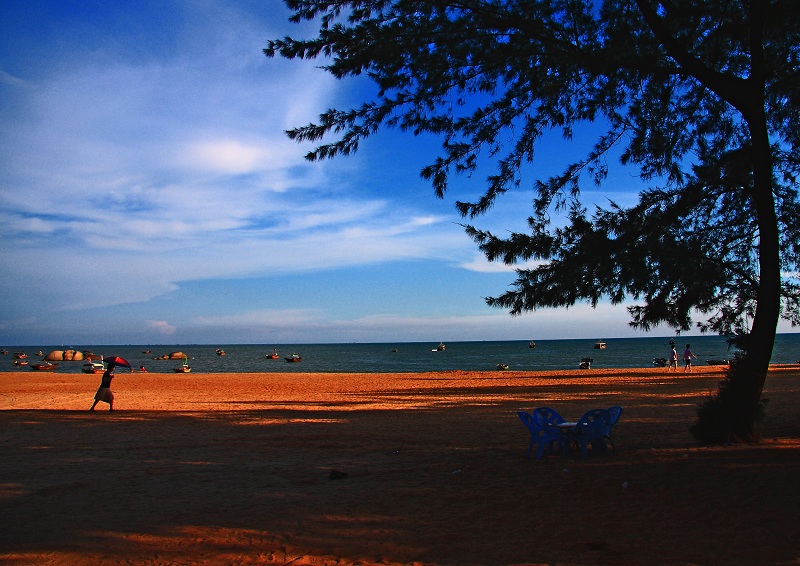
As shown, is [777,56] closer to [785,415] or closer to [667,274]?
[667,274]

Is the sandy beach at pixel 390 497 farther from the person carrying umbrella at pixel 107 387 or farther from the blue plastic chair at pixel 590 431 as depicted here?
the person carrying umbrella at pixel 107 387

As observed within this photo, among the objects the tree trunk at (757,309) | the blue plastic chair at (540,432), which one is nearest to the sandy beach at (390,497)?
the blue plastic chair at (540,432)

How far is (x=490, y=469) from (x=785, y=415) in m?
8.61

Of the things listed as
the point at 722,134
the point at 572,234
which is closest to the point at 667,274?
the point at 572,234

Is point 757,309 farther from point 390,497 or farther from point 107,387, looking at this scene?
point 107,387

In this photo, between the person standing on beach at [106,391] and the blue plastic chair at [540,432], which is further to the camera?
the person standing on beach at [106,391]

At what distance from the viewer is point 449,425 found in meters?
12.8

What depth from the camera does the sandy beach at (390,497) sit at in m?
4.86

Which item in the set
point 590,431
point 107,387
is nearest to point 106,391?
point 107,387

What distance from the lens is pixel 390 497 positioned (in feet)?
21.7

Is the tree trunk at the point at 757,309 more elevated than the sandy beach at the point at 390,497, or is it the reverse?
the tree trunk at the point at 757,309

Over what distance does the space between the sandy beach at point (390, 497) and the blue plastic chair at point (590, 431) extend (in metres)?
0.29

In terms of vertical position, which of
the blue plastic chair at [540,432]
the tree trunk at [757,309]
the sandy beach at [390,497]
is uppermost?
the tree trunk at [757,309]

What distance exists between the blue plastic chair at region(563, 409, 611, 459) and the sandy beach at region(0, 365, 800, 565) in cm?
29
